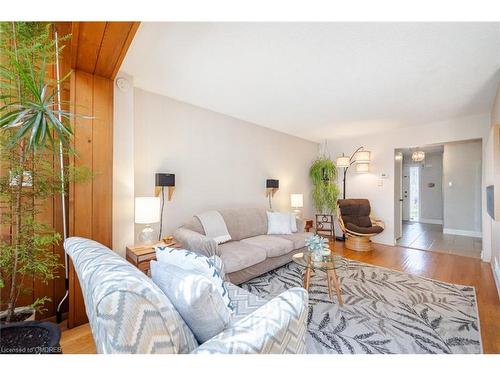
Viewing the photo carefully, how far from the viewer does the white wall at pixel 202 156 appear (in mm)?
2721

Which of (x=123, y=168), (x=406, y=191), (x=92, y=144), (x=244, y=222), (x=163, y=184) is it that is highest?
(x=92, y=144)

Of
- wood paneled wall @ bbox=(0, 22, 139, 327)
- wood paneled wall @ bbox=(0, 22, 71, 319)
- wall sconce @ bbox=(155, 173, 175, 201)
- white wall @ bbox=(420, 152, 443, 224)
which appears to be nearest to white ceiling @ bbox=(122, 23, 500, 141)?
wood paneled wall @ bbox=(0, 22, 139, 327)

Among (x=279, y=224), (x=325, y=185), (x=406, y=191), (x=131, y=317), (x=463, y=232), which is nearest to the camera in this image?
(x=131, y=317)

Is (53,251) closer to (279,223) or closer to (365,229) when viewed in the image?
(279,223)

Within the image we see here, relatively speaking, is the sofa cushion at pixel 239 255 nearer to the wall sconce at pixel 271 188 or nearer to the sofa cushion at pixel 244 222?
the sofa cushion at pixel 244 222

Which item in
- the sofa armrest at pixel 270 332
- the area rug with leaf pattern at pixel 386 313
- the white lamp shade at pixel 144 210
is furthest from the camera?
the white lamp shade at pixel 144 210

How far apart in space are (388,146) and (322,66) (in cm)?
330

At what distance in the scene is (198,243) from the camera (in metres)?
2.35

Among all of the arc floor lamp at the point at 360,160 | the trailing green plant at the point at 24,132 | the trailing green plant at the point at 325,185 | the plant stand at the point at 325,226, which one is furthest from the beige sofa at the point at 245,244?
the arc floor lamp at the point at 360,160

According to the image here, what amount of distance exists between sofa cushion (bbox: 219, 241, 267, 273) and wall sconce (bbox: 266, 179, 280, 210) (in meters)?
1.58

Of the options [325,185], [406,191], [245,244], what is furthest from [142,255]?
[406,191]

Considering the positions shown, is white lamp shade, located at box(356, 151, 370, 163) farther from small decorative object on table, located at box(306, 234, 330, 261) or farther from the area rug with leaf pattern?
small decorative object on table, located at box(306, 234, 330, 261)

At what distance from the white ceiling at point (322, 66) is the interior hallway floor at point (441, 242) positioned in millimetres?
2490

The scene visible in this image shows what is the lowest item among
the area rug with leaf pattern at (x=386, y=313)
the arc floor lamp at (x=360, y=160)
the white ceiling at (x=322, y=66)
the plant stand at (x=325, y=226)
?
the area rug with leaf pattern at (x=386, y=313)
